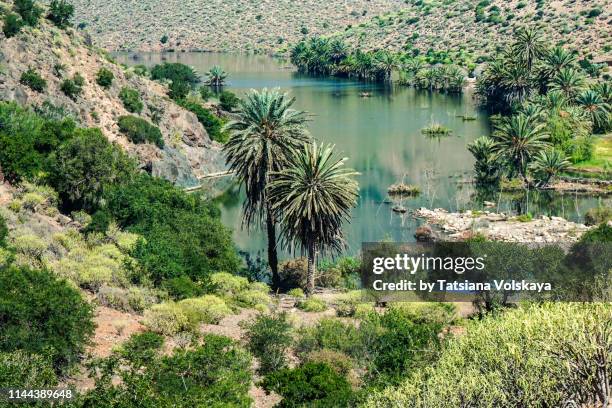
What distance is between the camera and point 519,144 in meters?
81.6

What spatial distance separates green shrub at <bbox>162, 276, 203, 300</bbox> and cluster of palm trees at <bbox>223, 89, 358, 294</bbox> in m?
7.01

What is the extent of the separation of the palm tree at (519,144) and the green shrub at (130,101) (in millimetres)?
36133

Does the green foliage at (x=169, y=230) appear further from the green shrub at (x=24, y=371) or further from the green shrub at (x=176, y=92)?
the green shrub at (x=176, y=92)

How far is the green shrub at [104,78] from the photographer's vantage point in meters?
85.4

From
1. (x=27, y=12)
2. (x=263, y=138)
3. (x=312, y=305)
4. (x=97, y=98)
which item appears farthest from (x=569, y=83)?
(x=312, y=305)

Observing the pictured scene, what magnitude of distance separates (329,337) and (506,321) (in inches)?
302

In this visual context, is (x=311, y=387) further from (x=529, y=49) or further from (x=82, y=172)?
(x=529, y=49)

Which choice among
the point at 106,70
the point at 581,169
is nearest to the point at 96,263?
the point at 106,70

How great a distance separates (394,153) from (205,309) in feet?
210

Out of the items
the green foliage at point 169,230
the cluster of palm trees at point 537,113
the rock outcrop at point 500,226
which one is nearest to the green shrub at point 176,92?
the cluster of palm trees at point 537,113

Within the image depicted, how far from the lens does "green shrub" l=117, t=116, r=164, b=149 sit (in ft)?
262

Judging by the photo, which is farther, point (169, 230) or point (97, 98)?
point (97, 98)

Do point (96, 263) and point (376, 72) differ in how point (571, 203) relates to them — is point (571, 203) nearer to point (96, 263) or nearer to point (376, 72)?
point (96, 263)

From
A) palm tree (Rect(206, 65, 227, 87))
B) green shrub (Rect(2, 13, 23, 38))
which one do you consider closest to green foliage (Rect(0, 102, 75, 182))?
green shrub (Rect(2, 13, 23, 38))
